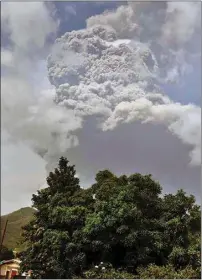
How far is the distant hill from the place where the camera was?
25.8 ft

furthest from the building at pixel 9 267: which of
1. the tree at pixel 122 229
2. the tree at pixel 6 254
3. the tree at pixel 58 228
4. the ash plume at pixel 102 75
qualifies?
the ash plume at pixel 102 75

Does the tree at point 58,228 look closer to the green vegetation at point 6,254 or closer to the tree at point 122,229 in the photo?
the tree at point 122,229

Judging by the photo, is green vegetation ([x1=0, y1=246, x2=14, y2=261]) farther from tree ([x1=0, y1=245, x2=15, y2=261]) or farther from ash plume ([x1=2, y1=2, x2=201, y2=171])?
ash plume ([x1=2, y1=2, x2=201, y2=171])

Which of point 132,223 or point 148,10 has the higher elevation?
point 148,10

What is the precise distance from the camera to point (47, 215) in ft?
23.7

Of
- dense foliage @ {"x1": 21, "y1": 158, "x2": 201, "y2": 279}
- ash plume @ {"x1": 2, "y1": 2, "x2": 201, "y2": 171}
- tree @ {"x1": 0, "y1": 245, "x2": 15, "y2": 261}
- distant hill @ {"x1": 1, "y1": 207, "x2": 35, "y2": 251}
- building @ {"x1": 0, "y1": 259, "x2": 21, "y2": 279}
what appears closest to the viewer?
ash plume @ {"x1": 2, "y1": 2, "x2": 201, "y2": 171}

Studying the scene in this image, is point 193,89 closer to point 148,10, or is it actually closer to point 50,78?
point 148,10

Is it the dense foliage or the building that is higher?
the dense foliage

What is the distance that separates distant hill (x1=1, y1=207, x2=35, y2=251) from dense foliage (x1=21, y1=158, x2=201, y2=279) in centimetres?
65

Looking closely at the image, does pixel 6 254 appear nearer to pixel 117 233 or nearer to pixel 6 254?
pixel 6 254

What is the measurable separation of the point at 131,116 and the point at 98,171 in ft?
3.73

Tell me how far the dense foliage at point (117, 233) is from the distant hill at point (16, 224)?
655 mm

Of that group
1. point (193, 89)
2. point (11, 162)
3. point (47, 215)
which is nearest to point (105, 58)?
point (193, 89)

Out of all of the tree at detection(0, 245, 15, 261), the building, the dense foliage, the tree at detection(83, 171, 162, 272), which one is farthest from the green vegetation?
the tree at detection(83, 171, 162, 272)
